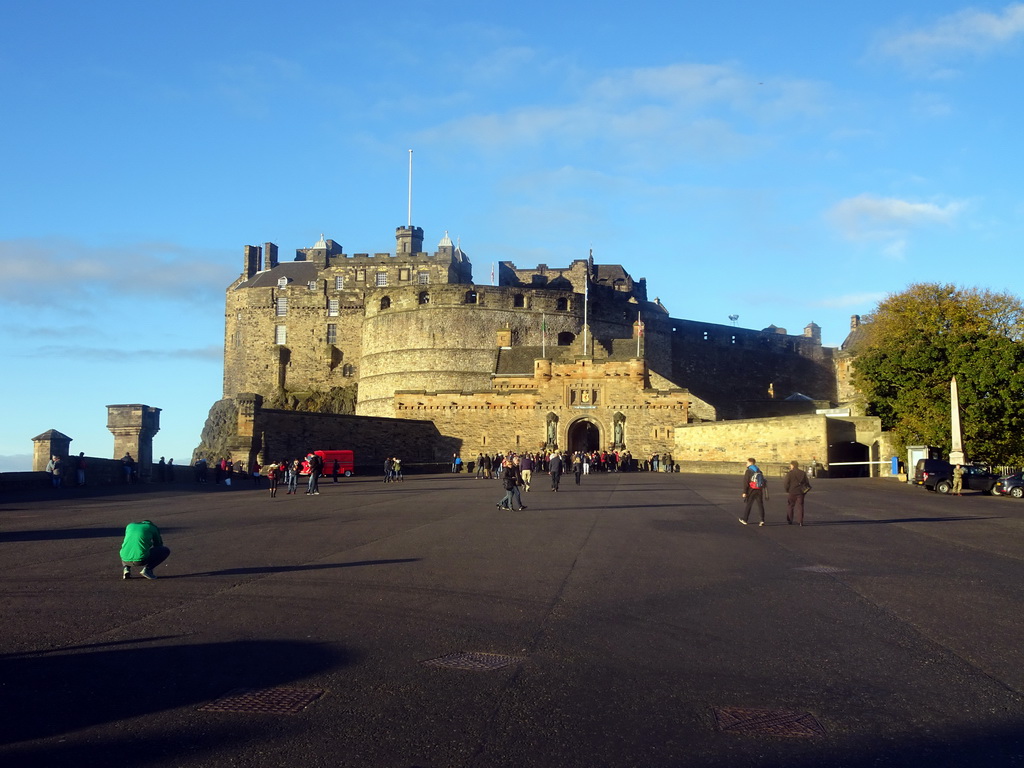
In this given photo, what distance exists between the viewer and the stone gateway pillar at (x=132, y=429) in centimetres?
3416

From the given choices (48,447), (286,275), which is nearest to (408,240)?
(286,275)

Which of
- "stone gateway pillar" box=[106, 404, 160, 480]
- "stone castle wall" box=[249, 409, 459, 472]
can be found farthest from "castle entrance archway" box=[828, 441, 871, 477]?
"stone gateway pillar" box=[106, 404, 160, 480]

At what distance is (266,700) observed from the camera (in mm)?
5188

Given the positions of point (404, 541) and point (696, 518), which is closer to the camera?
point (404, 541)

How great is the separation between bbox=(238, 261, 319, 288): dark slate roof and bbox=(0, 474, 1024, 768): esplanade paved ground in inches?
2309

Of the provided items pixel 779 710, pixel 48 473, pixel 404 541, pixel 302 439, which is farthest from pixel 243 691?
pixel 302 439

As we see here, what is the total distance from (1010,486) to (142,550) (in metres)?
25.5

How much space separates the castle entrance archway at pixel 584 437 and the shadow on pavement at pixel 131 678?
43.5 meters

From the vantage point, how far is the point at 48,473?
26219 millimetres

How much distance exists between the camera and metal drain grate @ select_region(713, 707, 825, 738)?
477cm

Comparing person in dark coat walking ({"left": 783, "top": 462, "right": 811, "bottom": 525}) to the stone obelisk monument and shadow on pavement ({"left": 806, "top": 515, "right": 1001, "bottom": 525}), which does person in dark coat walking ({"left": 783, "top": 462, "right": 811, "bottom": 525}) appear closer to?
shadow on pavement ({"left": 806, "top": 515, "right": 1001, "bottom": 525})

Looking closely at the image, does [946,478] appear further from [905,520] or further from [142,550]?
[142,550]

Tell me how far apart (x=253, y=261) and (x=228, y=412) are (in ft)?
45.0

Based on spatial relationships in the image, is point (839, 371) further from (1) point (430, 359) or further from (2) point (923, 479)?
(2) point (923, 479)
